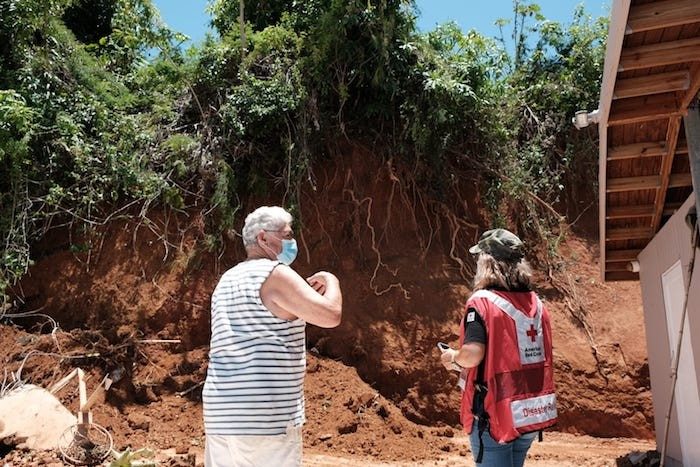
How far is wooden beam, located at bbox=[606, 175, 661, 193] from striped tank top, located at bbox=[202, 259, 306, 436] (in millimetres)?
4039

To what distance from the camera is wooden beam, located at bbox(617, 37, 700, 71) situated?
435 centimetres

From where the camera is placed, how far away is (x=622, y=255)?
733cm

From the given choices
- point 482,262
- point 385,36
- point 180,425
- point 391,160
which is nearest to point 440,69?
point 385,36

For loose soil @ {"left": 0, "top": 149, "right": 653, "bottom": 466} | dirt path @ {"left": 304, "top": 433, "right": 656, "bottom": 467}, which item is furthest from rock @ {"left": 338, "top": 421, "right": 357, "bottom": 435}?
dirt path @ {"left": 304, "top": 433, "right": 656, "bottom": 467}

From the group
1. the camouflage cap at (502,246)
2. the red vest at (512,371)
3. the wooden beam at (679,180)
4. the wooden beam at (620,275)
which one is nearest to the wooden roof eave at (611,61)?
the wooden beam at (679,180)

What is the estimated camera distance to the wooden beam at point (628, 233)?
6.79 m

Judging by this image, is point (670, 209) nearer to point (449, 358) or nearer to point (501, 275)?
point (501, 275)

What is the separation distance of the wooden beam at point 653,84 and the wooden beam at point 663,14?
28.3 inches

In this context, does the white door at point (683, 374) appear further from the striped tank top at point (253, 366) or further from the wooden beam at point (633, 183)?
the striped tank top at point (253, 366)

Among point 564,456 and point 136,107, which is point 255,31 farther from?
point 564,456

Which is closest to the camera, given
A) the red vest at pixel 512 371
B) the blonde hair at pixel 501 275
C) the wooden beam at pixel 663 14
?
the red vest at pixel 512 371

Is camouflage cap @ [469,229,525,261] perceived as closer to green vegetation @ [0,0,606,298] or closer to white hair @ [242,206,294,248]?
white hair @ [242,206,294,248]

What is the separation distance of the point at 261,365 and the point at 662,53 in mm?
3359

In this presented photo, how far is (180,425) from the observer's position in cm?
814
